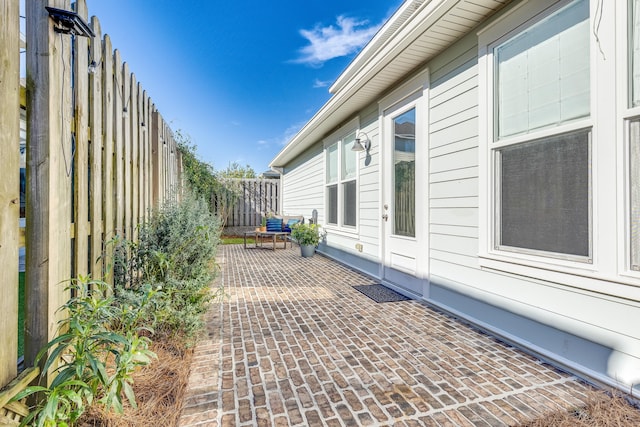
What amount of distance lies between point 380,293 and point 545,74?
113 inches

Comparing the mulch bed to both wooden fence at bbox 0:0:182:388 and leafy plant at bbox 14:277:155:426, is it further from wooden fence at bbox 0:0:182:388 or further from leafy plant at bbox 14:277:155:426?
wooden fence at bbox 0:0:182:388

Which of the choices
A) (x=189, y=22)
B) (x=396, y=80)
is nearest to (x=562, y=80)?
(x=396, y=80)

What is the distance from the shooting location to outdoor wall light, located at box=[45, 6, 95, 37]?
1535 mm

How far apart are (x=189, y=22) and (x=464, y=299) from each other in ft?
27.2

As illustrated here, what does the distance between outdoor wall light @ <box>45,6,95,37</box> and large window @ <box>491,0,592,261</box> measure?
9.89 feet

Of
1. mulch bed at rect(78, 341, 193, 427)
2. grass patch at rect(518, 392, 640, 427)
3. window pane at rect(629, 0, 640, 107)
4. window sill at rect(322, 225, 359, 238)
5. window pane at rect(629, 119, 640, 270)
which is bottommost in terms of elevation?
grass patch at rect(518, 392, 640, 427)

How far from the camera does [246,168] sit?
20.7 m

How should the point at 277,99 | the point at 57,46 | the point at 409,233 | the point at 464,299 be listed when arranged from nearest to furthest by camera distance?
the point at 57,46 < the point at 464,299 < the point at 409,233 < the point at 277,99

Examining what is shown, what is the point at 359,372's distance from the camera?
209cm

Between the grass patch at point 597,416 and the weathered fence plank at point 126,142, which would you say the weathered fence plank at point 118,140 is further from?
the grass patch at point 597,416

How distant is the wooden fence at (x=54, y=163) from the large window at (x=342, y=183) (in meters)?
3.83

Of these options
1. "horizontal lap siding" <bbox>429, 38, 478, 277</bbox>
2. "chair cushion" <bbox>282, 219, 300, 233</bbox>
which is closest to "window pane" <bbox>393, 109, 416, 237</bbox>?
"horizontal lap siding" <bbox>429, 38, 478, 277</bbox>

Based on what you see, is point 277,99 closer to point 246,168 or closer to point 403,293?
point 246,168

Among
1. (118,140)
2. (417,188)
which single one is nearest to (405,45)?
(417,188)
